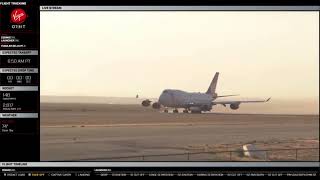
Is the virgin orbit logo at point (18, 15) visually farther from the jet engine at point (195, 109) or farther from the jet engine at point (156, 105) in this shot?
the jet engine at point (195, 109)

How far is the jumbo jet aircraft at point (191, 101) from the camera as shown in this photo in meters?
3.83

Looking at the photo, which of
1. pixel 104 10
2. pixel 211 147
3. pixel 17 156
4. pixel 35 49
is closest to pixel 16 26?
pixel 35 49

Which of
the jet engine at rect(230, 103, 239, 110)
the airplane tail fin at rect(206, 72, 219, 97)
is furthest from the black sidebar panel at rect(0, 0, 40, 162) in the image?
the jet engine at rect(230, 103, 239, 110)

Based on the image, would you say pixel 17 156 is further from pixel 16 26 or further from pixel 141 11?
pixel 141 11

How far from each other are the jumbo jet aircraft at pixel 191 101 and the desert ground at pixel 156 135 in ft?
0.29

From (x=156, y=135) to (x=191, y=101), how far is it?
1.22 ft

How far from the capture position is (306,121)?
3.74 m

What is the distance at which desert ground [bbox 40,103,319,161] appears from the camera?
3.67 metres

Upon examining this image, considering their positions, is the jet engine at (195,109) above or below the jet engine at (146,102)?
below

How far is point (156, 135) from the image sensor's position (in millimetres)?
3828

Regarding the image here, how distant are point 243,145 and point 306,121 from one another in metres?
0.39

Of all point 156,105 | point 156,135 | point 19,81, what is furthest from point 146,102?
point 19,81

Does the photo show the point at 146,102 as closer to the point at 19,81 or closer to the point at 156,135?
the point at 156,135

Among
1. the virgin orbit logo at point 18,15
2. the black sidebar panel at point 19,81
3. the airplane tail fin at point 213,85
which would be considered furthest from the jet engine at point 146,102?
the virgin orbit logo at point 18,15
